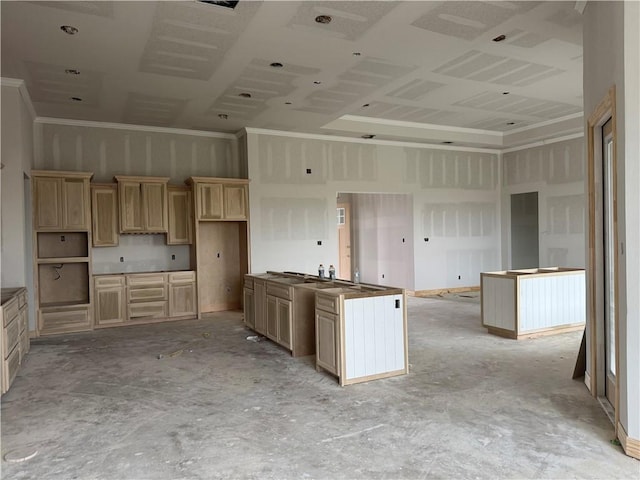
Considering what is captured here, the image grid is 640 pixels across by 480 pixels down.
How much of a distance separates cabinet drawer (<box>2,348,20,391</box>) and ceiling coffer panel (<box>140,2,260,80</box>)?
3.46 meters

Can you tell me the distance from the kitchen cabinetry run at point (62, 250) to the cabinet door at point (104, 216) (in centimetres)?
21

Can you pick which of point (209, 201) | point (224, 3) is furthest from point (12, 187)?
point (224, 3)

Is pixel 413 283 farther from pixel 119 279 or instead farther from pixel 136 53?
pixel 136 53

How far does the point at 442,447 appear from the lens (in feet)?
9.73

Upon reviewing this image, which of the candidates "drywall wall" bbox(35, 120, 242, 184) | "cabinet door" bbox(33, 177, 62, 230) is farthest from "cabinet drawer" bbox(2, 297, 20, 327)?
"drywall wall" bbox(35, 120, 242, 184)

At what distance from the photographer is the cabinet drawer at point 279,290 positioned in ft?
17.2

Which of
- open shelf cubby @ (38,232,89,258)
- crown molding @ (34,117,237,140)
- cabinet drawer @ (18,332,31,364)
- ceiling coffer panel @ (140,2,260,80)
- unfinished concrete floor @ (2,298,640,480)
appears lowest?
unfinished concrete floor @ (2,298,640,480)

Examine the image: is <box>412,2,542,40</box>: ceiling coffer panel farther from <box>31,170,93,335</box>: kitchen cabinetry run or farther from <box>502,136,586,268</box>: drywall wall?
<box>502,136,586,268</box>: drywall wall

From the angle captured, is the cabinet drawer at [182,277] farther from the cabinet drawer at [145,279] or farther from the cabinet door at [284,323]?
the cabinet door at [284,323]

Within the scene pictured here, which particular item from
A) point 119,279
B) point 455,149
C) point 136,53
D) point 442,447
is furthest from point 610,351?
point 455,149

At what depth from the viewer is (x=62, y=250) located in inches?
287

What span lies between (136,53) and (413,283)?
7263 mm

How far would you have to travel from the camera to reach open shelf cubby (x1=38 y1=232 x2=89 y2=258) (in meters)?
7.15

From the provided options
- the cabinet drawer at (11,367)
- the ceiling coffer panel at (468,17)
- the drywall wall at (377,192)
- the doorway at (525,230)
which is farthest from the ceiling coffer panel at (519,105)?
the cabinet drawer at (11,367)
